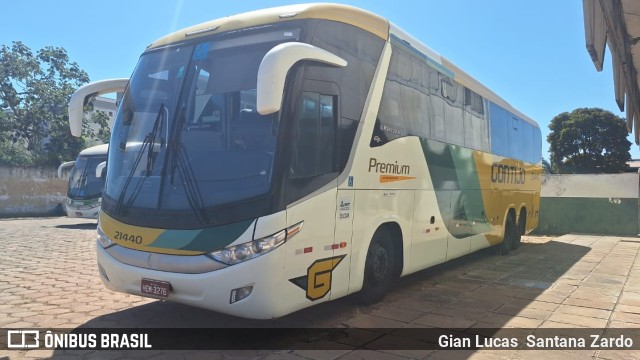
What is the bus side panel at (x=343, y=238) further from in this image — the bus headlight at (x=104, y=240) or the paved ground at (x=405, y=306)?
the bus headlight at (x=104, y=240)

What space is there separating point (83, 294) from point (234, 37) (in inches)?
166

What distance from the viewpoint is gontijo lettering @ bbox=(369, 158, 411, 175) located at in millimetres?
5677

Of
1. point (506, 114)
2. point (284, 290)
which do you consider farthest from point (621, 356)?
point (506, 114)

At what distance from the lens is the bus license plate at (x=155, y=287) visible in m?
4.40

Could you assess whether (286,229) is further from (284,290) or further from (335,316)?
(335,316)

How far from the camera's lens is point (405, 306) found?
6195 millimetres

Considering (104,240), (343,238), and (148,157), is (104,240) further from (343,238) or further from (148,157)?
(343,238)

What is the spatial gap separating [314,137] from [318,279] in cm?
148

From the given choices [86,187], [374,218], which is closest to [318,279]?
[374,218]

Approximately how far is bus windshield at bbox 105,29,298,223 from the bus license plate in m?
0.71

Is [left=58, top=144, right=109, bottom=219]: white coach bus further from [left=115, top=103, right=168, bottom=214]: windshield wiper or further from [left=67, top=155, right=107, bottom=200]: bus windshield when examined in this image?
[left=115, top=103, right=168, bottom=214]: windshield wiper

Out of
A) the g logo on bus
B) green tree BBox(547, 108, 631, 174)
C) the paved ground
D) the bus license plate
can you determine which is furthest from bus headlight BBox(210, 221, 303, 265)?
green tree BBox(547, 108, 631, 174)

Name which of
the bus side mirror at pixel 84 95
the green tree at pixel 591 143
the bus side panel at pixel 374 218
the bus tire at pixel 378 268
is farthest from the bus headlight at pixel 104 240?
the green tree at pixel 591 143

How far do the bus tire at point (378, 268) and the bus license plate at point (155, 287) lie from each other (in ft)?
7.93
